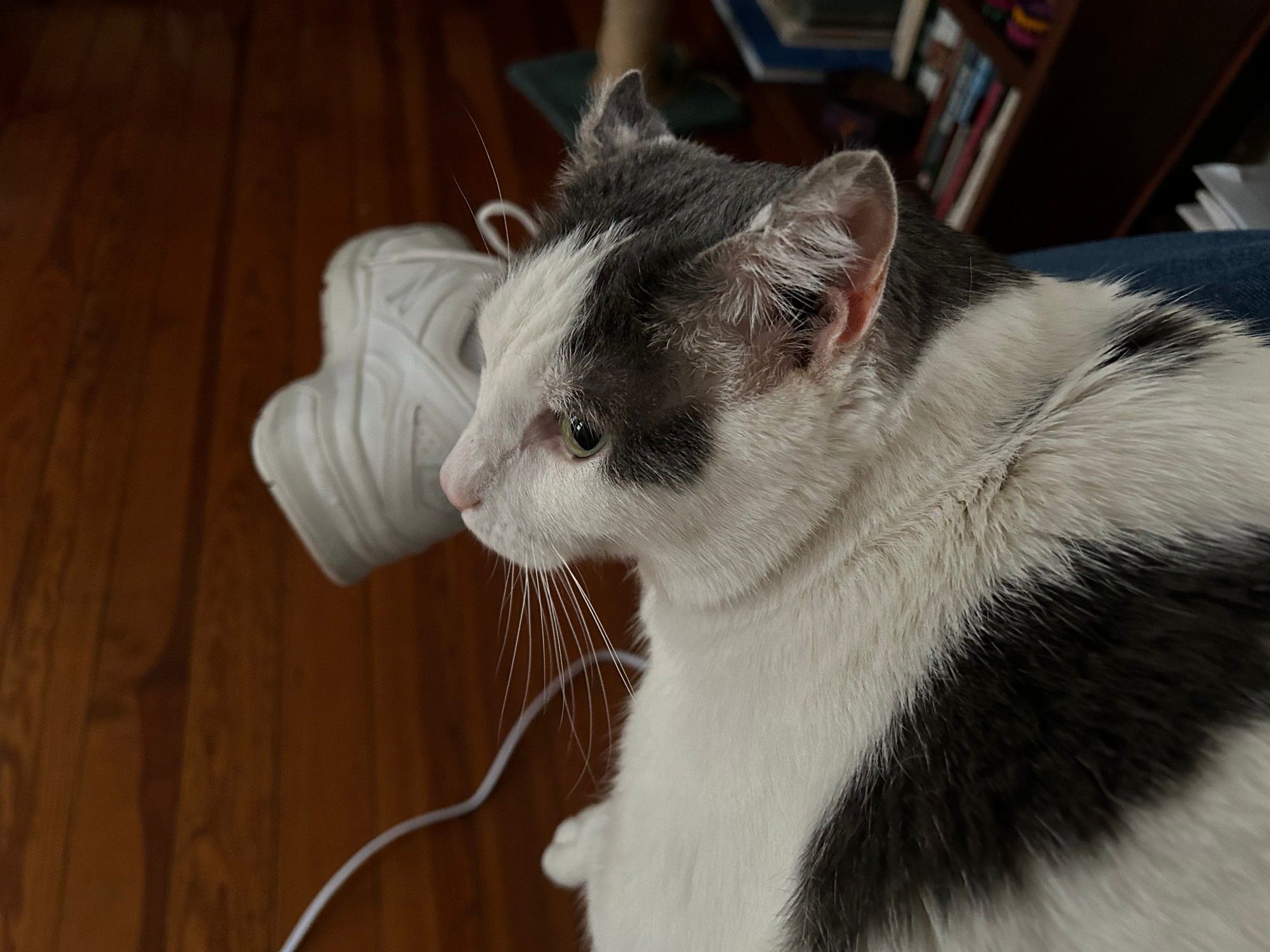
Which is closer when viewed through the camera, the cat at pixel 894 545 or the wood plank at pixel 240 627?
the cat at pixel 894 545

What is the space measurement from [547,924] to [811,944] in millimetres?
701

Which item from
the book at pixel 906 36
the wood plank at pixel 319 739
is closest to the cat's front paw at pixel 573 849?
the wood plank at pixel 319 739

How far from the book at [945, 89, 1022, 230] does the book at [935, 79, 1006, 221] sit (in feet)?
0.04

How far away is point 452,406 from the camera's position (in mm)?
1168

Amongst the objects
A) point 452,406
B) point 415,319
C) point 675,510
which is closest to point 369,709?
point 452,406

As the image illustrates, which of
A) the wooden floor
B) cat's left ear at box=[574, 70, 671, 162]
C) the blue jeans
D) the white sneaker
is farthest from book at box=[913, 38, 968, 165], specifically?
cat's left ear at box=[574, 70, 671, 162]

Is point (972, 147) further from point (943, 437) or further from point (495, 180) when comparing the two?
point (943, 437)

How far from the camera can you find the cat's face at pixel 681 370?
0.50m

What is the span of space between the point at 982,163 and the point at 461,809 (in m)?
1.45

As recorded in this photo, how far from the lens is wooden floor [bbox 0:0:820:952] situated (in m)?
1.11

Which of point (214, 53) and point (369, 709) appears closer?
point (369, 709)

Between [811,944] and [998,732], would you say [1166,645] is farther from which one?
[811,944]

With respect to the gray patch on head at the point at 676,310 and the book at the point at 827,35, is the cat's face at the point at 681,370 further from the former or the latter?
the book at the point at 827,35

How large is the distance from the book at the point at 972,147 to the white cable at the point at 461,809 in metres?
1.07
